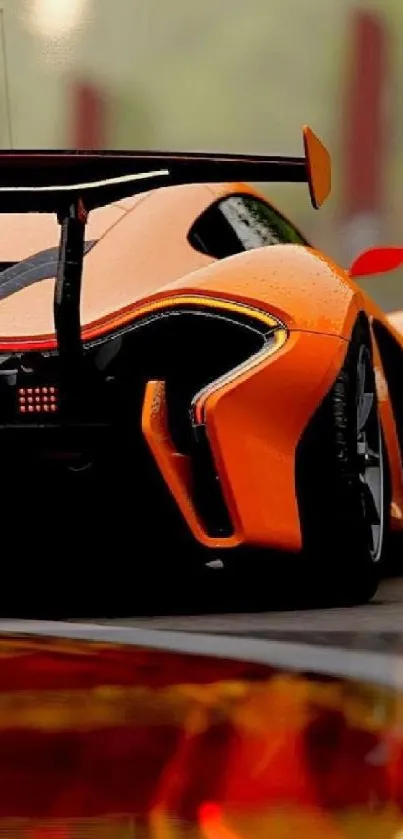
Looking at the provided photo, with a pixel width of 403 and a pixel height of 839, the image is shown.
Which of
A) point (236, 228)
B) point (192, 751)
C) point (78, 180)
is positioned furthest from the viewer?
point (236, 228)

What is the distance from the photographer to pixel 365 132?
5832mm

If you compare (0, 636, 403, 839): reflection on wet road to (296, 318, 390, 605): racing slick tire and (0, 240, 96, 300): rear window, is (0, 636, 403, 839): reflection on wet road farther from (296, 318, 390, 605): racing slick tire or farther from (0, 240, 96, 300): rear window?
(0, 240, 96, 300): rear window

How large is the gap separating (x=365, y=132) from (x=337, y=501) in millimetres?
3314

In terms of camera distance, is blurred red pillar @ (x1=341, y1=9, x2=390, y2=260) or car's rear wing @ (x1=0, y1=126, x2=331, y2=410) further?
blurred red pillar @ (x1=341, y1=9, x2=390, y2=260)

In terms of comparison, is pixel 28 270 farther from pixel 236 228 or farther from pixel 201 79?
pixel 201 79

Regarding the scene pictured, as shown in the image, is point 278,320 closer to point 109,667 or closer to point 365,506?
point 365,506

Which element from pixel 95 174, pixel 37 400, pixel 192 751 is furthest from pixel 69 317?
pixel 192 751

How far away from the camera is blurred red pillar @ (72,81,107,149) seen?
5.59 meters

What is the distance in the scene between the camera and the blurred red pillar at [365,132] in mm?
5758

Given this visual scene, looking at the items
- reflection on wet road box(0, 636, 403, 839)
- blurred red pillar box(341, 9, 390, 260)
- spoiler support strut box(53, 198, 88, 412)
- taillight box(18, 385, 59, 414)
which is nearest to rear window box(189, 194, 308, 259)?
spoiler support strut box(53, 198, 88, 412)

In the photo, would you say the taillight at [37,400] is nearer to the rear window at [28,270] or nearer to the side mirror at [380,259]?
the rear window at [28,270]

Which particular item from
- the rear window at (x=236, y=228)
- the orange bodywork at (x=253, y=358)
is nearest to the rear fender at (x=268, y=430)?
the orange bodywork at (x=253, y=358)

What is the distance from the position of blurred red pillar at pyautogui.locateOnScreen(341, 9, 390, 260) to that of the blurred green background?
15 mm

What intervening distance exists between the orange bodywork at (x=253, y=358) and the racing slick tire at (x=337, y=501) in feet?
0.12
